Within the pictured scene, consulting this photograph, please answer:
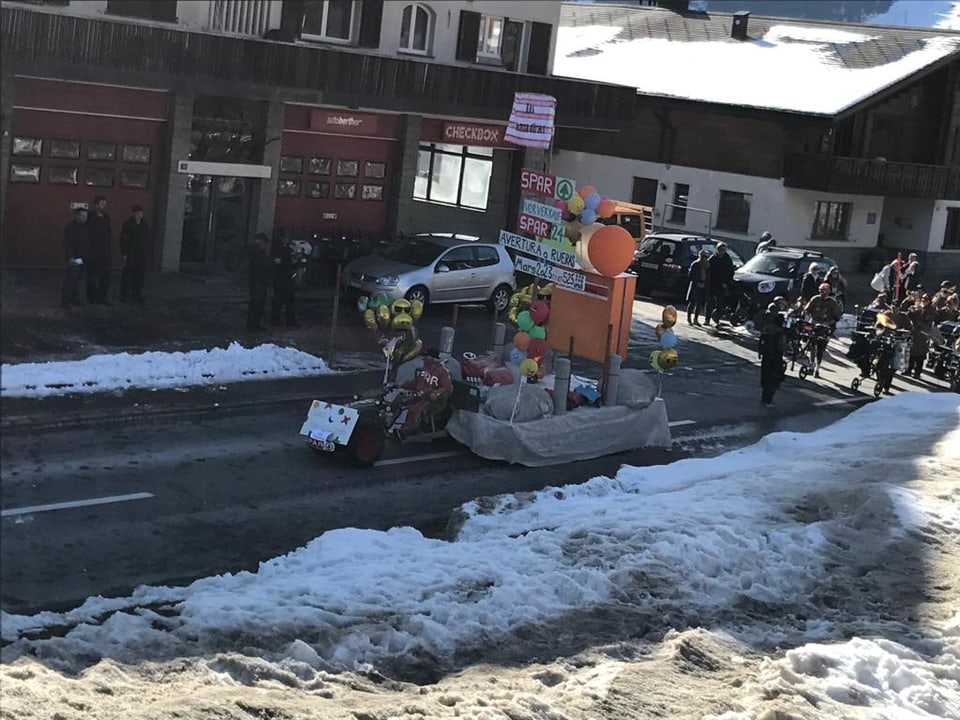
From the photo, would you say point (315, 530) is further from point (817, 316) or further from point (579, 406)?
point (817, 316)

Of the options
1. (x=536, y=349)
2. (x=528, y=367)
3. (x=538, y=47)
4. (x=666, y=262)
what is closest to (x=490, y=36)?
(x=538, y=47)

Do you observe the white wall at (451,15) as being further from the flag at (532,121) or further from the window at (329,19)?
the flag at (532,121)

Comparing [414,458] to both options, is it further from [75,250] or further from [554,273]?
[75,250]

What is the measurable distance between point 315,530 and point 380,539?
46.2 inches

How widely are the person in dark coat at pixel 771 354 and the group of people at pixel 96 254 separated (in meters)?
10.1

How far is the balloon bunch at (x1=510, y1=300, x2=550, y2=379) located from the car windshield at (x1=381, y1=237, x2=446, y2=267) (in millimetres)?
8241

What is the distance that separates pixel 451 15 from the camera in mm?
32625

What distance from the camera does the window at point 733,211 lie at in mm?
42938

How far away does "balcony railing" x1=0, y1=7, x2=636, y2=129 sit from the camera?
2111cm

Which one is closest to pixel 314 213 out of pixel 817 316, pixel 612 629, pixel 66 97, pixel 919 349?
pixel 66 97

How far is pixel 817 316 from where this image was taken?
26469mm

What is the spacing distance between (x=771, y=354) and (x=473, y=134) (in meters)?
12.3

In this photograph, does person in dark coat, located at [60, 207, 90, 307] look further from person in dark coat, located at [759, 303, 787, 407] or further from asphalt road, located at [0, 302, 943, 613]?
person in dark coat, located at [759, 303, 787, 407]

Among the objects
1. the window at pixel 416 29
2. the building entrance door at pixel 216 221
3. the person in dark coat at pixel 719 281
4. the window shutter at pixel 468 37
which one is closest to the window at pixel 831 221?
the person in dark coat at pixel 719 281
